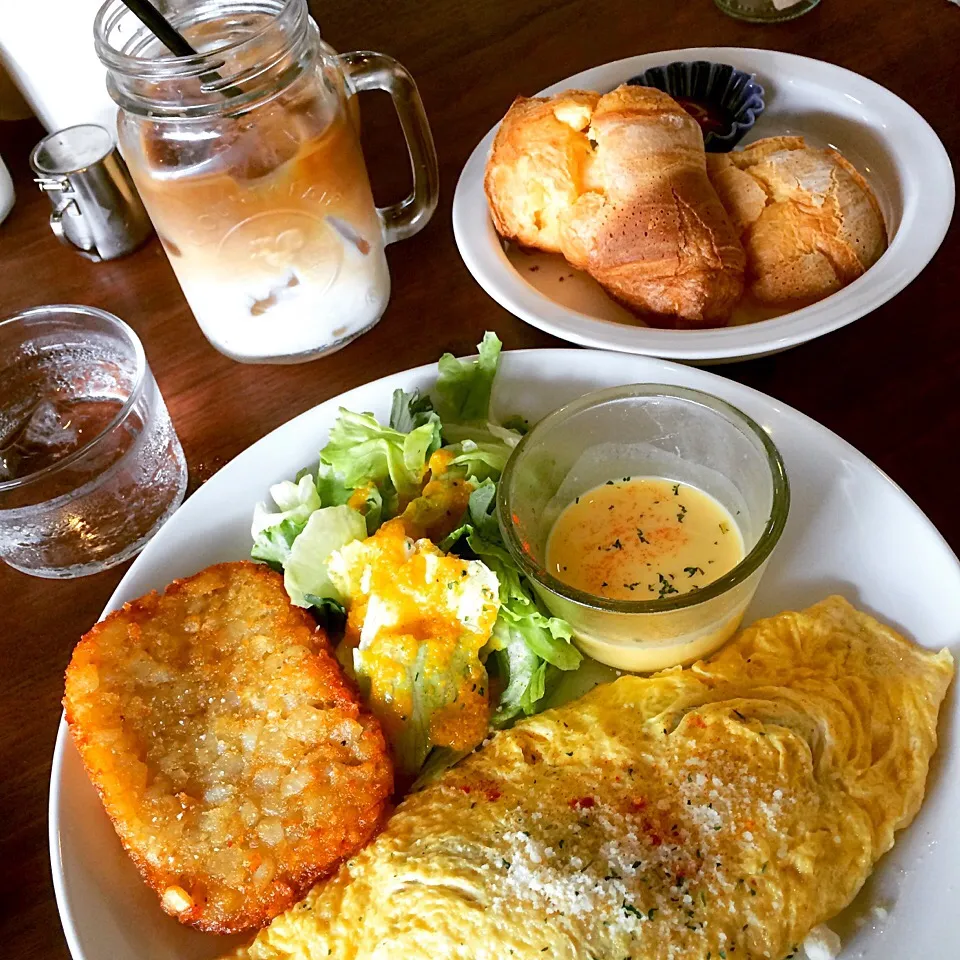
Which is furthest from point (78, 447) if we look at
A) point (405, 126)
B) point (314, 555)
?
point (405, 126)

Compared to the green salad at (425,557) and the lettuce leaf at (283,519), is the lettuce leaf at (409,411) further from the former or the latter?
the lettuce leaf at (283,519)

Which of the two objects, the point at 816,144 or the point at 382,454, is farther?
the point at 816,144

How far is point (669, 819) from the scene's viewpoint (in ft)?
4.09

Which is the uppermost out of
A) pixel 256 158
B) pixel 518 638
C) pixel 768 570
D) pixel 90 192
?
pixel 256 158

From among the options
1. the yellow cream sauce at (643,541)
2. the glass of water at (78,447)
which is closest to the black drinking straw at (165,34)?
the glass of water at (78,447)

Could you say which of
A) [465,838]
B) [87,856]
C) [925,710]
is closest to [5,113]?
[87,856]

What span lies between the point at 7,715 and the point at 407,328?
106 cm

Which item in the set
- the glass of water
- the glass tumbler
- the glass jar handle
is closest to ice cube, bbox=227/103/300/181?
the glass tumbler

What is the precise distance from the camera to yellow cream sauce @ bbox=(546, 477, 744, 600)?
148cm

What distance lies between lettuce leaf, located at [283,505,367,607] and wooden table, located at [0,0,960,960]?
42 centimetres

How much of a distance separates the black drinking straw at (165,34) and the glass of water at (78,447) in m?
0.52

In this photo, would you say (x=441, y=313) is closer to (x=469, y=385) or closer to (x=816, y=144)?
(x=469, y=385)

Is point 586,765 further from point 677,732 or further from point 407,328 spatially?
point 407,328

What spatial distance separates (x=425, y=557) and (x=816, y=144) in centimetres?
150
